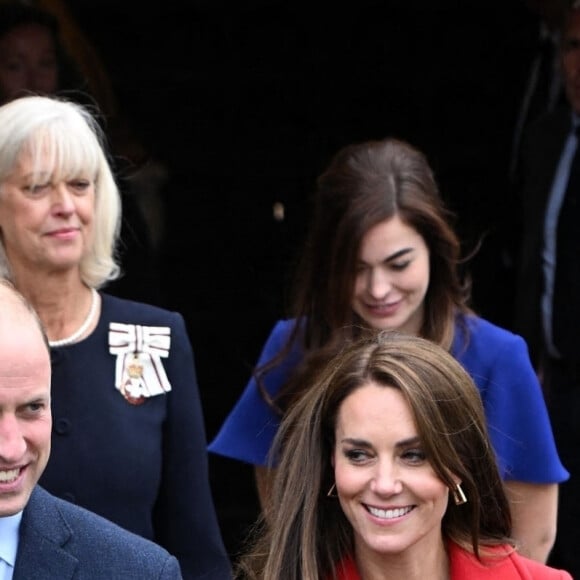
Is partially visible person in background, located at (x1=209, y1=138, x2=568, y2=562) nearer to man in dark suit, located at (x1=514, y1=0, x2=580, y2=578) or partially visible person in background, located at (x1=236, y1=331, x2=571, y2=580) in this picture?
partially visible person in background, located at (x1=236, y1=331, x2=571, y2=580)

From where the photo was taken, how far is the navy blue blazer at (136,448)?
4.04 meters

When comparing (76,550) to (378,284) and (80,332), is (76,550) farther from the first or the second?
(378,284)

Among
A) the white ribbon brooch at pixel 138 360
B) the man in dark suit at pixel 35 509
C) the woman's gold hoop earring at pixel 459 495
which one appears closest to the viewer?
the man in dark suit at pixel 35 509

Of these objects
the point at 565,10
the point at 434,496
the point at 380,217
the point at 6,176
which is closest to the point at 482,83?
the point at 565,10

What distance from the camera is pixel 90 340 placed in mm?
4168

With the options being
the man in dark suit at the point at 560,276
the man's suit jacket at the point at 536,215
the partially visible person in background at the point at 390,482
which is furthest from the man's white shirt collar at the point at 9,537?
the man's suit jacket at the point at 536,215

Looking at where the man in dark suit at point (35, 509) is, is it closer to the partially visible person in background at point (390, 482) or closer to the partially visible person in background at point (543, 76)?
the partially visible person in background at point (390, 482)

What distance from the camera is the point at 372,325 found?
443cm

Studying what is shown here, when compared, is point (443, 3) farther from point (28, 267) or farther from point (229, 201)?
point (28, 267)

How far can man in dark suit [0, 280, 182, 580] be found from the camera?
300 centimetres

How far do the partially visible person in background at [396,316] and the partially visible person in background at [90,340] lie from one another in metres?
0.32

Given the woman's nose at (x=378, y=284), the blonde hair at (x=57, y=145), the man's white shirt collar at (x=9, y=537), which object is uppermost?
the blonde hair at (x=57, y=145)

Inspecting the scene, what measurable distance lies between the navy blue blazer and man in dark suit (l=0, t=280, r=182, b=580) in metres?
0.86

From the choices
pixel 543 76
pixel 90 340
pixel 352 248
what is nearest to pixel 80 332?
pixel 90 340
